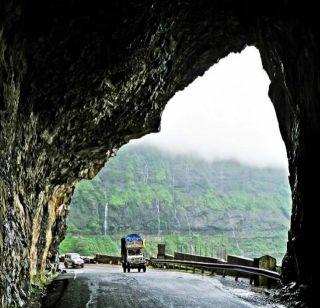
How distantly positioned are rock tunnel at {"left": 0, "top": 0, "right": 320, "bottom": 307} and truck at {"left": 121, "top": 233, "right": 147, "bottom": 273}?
1320cm

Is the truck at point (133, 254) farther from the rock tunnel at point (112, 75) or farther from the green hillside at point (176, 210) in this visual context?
the green hillside at point (176, 210)

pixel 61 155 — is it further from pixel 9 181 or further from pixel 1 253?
pixel 1 253

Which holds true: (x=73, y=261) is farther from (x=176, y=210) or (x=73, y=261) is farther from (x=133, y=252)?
(x=176, y=210)

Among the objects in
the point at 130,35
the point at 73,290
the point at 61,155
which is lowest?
the point at 73,290

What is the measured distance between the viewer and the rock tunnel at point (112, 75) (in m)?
10.8

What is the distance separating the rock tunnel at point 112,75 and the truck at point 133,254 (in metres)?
13.2

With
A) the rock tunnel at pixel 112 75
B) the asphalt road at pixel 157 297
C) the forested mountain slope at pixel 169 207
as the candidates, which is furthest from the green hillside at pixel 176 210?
the asphalt road at pixel 157 297

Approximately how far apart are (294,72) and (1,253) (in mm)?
9577

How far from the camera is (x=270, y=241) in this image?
15012 cm

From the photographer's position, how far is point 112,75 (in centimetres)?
1595

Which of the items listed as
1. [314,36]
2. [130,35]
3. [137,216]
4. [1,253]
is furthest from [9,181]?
[137,216]

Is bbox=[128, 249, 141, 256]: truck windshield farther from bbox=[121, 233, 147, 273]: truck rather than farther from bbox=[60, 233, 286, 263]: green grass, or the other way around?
bbox=[60, 233, 286, 263]: green grass

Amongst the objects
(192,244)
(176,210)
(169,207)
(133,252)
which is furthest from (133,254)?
A: (169,207)

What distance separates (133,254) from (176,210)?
132 meters
